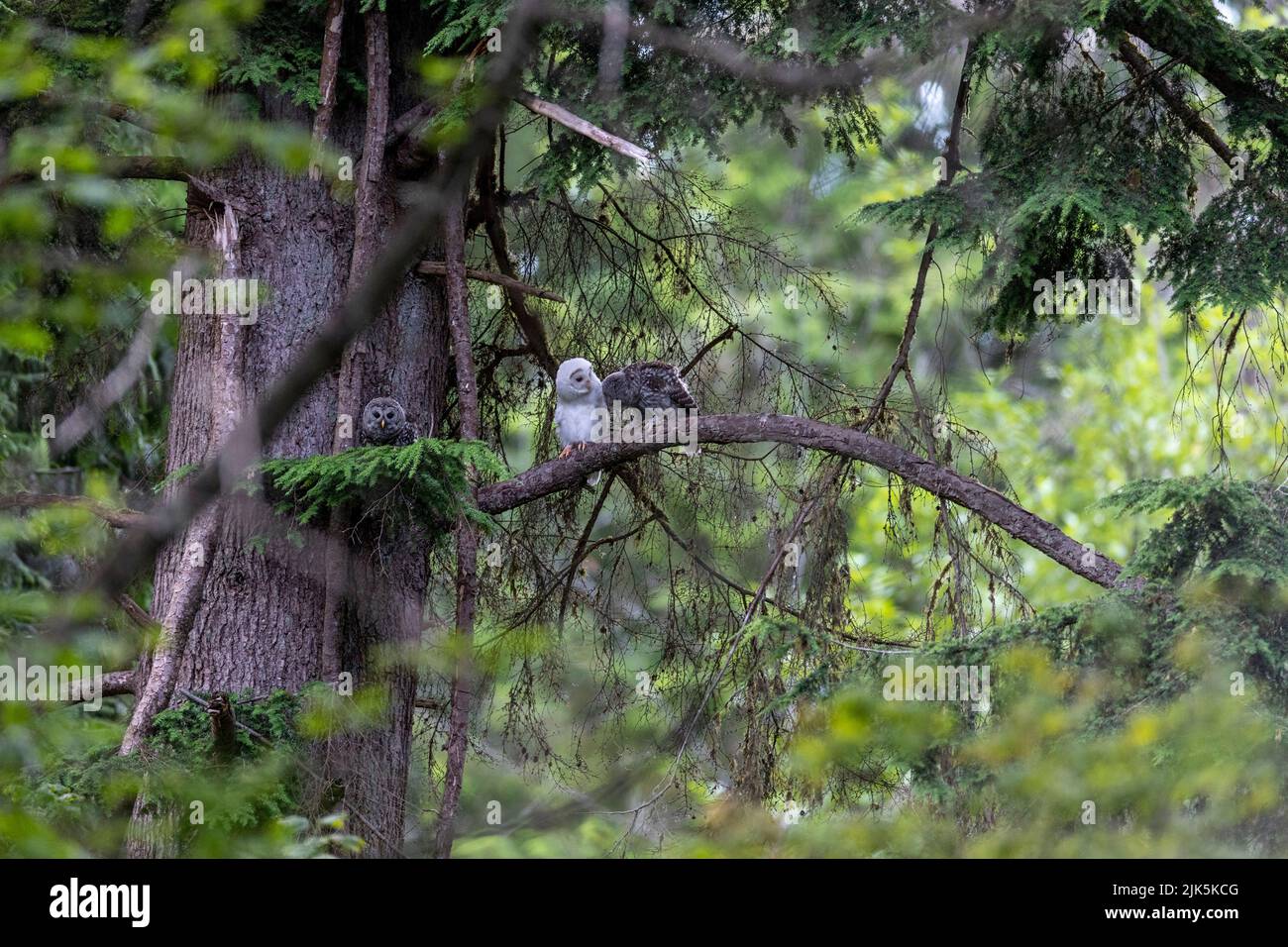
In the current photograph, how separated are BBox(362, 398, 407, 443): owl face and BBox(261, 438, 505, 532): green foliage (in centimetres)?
35

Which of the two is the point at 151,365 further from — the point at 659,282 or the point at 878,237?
the point at 878,237

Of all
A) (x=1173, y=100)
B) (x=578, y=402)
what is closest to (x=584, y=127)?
(x=578, y=402)

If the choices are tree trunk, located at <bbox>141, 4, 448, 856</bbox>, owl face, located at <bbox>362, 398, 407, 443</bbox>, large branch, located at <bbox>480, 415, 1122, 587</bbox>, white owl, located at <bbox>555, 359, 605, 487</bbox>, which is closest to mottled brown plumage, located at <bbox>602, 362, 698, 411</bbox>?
white owl, located at <bbox>555, 359, 605, 487</bbox>

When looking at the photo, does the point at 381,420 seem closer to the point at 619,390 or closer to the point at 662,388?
the point at 619,390

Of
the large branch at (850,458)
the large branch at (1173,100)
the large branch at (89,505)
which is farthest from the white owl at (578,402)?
the large branch at (1173,100)

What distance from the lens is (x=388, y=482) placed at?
4973mm

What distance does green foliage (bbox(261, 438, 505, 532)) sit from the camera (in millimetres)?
4754

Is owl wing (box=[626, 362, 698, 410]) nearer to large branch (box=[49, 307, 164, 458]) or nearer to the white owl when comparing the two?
the white owl

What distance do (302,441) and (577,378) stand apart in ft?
4.09

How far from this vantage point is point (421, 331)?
6047 mm

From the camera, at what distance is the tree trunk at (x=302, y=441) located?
531cm

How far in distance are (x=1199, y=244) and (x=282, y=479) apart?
3623mm
